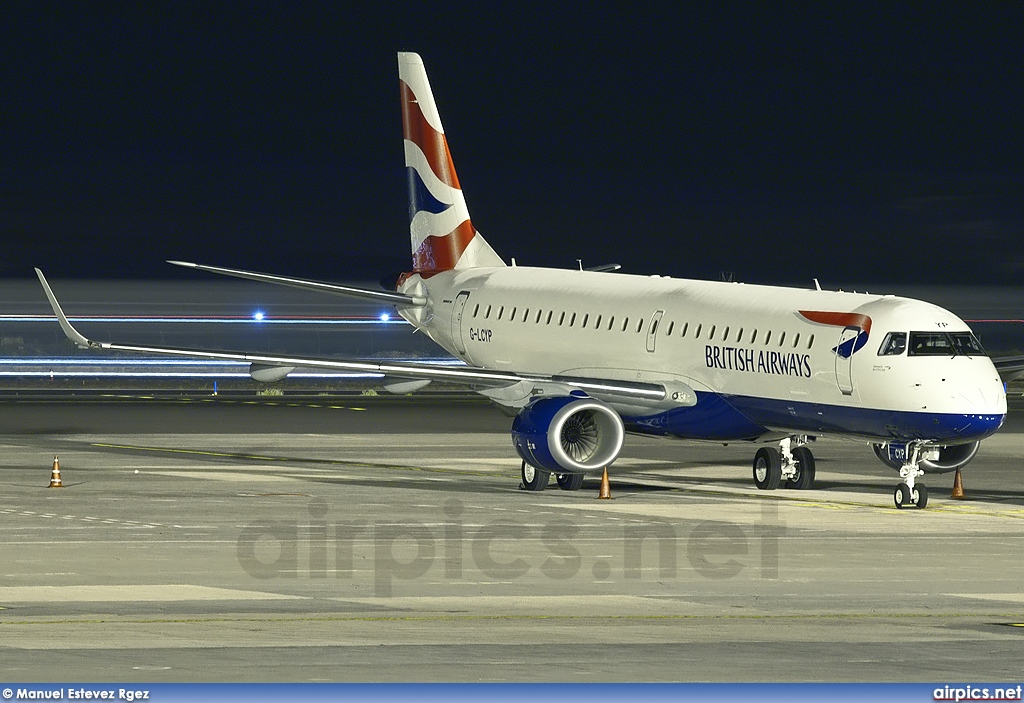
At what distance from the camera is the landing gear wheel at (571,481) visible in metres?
36.2

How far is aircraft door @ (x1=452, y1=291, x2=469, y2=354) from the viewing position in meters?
44.9

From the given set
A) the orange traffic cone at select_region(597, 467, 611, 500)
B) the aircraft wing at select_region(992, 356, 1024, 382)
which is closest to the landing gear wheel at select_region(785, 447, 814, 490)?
the orange traffic cone at select_region(597, 467, 611, 500)

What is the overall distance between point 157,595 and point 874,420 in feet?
50.7

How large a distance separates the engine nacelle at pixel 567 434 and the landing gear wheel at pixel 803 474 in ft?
11.9

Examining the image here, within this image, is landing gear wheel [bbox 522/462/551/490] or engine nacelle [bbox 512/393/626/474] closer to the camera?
engine nacelle [bbox 512/393/626/474]

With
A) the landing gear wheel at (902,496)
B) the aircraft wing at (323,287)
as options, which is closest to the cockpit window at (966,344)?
the landing gear wheel at (902,496)

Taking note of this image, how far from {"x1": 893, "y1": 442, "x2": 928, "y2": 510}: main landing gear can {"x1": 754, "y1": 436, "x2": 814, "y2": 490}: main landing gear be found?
3.28 m

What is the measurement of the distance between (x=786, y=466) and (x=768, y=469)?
57 cm

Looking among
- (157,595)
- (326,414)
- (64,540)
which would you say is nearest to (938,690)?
(157,595)

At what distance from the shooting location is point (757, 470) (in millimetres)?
37312

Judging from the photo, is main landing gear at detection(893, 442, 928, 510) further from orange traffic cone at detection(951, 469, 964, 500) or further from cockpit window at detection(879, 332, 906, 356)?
cockpit window at detection(879, 332, 906, 356)

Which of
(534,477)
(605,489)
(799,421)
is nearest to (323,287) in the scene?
(534,477)

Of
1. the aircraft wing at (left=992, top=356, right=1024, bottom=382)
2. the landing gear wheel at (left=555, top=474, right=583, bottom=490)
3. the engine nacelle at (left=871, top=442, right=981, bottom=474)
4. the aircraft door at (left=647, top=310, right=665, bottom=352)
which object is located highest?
the aircraft door at (left=647, top=310, right=665, bottom=352)

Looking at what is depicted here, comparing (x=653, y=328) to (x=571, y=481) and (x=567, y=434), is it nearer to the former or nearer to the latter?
(x=567, y=434)
